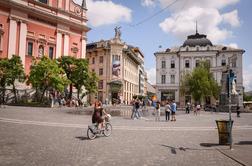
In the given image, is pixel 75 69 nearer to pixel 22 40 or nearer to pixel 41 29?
pixel 22 40

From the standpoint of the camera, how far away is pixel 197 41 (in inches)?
2793

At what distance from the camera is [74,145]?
376 inches

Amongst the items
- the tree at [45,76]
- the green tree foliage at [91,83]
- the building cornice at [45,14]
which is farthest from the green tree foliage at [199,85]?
the tree at [45,76]

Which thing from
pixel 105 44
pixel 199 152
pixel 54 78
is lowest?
pixel 199 152

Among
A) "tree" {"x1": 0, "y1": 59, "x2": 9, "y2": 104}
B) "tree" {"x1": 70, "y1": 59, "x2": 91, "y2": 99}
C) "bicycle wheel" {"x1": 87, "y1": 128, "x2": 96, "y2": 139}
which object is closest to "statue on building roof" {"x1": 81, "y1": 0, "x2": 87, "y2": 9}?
"tree" {"x1": 70, "y1": 59, "x2": 91, "y2": 99}

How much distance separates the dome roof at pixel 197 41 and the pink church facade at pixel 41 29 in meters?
31.4

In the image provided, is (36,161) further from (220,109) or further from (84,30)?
(84,30)

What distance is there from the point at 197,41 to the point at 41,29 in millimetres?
43343

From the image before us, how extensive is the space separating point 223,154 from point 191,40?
2630 inches

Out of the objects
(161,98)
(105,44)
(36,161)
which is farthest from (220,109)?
(36,161)

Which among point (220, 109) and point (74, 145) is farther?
point (220, 109)

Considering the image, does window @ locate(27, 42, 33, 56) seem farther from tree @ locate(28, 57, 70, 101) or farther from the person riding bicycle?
the person riding bicycle

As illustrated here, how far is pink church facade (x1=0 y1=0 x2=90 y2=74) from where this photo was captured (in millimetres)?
40031

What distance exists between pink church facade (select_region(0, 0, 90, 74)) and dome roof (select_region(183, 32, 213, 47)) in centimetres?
3143
